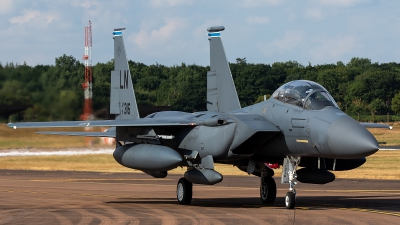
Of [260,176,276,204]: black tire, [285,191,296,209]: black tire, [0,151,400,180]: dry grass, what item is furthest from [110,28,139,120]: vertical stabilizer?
[0,151,400,180]: dry grass

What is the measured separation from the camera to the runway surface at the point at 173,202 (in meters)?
13.8

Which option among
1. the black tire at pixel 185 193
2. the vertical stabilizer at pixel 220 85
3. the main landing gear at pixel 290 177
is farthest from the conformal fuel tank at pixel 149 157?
the vertical stabilizer at pixel 220 85

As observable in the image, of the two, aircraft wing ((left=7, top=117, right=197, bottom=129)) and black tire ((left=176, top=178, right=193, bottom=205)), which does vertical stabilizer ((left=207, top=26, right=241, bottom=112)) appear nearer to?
black tire ((left=176, top=178, right=193, bottom=205))

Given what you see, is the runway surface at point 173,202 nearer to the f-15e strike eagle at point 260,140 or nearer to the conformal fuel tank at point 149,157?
the f-15e strike eagle at point 260,140

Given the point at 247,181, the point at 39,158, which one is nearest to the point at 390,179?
the point at 247,181

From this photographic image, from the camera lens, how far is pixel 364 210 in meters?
15.5

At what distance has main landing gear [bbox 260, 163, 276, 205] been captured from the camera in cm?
1731

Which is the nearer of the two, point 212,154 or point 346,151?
point 346,151

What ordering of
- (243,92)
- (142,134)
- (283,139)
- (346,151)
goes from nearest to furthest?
(346,151) → (283,139) → (142,134) → (243,92)

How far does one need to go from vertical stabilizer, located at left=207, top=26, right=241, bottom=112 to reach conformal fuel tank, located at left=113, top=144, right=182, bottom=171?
152 inches

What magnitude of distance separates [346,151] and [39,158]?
23676 mm

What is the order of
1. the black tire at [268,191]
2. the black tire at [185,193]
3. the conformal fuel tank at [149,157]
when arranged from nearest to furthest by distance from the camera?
the conformal fuel tank at [149,157], the black tire at [268,191], the black tire at [185,193]

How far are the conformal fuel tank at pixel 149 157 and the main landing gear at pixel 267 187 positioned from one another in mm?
2495

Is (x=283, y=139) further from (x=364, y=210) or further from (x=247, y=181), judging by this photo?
(x=247, y=181)
